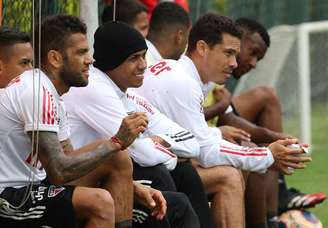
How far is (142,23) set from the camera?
9242 millimetres

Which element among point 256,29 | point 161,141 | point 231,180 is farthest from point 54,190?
point 256,29

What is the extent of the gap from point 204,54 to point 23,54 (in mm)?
1430

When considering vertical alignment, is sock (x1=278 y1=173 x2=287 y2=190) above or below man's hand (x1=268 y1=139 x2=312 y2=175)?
below

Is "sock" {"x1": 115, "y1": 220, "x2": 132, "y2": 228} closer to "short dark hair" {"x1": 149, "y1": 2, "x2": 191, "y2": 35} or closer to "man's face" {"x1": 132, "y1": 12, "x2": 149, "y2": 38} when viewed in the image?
"short dark hair" {"x1": 149, "y1": 2, "x2": 191, "y2": 35}

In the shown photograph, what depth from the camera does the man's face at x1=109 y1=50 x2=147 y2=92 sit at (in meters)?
7.00

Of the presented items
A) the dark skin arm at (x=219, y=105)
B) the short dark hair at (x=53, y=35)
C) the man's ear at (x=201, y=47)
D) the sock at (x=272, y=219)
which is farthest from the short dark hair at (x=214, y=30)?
the short dark hair at (x=53, y=35)

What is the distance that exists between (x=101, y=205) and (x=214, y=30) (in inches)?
91.9

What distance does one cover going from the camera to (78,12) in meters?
8.15

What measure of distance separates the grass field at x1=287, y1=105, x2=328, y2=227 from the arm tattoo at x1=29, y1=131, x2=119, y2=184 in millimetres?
3478

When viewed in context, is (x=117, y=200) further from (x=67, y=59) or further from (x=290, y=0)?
(x=290, y=0)

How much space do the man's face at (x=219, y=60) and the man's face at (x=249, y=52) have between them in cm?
108

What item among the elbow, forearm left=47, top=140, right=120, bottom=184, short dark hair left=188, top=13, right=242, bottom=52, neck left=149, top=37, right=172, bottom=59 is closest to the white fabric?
neck left=149, top=37, right=172, bottom=59

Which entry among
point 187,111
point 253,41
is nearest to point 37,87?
point 187,111

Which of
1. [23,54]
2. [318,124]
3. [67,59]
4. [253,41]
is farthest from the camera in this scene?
[318,124]
